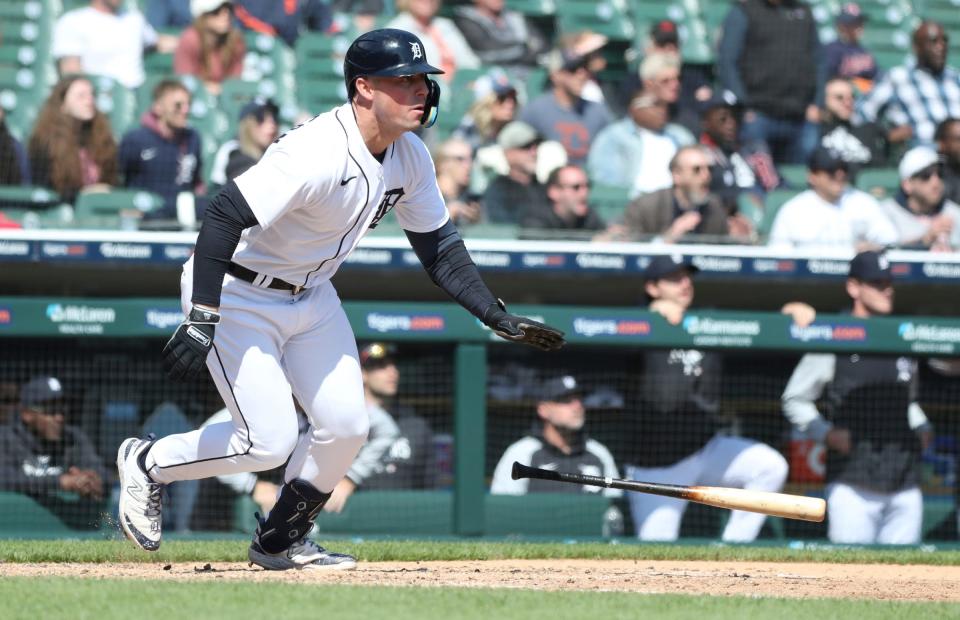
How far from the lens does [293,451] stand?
489 centimetres

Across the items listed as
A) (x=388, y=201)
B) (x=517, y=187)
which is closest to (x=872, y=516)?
(x=517, y=187)

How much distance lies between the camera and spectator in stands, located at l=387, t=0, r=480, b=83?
9750mm

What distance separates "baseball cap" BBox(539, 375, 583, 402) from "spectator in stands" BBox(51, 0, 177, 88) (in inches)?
152

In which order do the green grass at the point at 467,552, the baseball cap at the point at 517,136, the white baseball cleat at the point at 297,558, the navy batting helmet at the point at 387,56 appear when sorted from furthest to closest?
the baseball cap at the point at 517,136 < the green grass at the point at 467,552 < the white baseball cleat at the point at 297,558 < the navy batting helmet at the point at 387,56

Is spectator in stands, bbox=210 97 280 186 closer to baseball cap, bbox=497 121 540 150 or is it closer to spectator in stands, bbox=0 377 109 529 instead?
baseball cap, bbox=497 121 540 150

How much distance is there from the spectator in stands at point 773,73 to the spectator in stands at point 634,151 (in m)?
1.02

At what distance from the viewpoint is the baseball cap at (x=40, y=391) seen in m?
6.84

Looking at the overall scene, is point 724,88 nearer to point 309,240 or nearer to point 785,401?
point 785,401

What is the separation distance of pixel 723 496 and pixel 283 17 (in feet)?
20.2

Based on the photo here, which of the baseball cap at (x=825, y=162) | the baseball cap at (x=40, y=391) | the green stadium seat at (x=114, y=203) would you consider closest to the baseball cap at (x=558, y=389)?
the baseball cap at (x=40, y=391)

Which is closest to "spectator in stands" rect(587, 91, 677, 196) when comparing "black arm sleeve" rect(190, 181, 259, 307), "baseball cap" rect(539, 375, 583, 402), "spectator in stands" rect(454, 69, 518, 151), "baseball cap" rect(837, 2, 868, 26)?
"spectator in stands" rect(454, 69, 518, 151)

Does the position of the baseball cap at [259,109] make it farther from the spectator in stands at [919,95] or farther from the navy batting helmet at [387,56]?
the spectator in stands at [919,95]

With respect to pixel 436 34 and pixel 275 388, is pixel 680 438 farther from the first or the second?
pixel 436 34

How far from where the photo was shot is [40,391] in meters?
6.88
